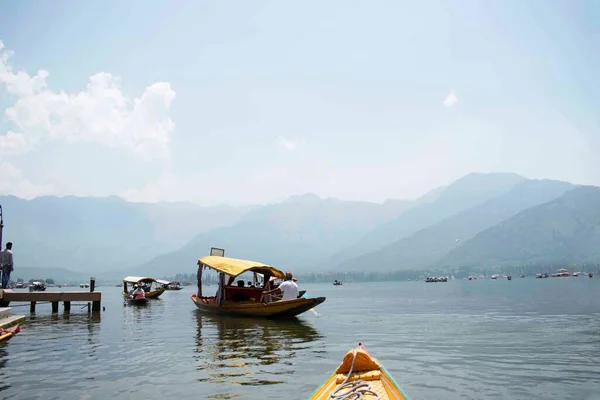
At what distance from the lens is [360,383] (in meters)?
9.59

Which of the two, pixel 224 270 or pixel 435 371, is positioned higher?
Answer: pixel 224 270

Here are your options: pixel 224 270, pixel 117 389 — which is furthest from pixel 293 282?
pixel 117 389

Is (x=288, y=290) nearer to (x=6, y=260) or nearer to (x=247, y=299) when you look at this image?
(x=247, y=299)

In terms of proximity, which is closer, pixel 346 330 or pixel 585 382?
pixel 585 382

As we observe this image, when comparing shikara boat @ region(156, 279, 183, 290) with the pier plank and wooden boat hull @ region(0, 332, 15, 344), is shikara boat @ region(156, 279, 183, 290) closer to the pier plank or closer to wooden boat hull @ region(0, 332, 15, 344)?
the pier plank

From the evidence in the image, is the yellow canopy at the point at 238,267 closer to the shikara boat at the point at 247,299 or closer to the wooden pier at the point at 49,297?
the shikara boat at the point at 247,299

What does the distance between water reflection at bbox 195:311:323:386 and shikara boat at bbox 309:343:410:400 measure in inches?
147

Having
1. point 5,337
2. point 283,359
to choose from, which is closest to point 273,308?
point 283,359

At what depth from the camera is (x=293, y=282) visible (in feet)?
94.9

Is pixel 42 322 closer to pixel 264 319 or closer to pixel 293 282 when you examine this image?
pixel 264 319

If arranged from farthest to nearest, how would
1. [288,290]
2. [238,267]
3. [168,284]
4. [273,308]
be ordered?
[168,284] < [238,267] < [273,308] < [288,290]

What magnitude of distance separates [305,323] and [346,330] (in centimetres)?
334

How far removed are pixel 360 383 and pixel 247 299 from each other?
25292 millimetres

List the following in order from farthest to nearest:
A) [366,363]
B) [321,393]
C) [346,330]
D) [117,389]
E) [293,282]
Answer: [293,282], [346,330], [117,389], [366,363], [321,393]
